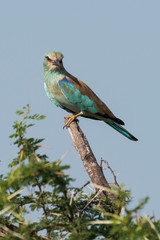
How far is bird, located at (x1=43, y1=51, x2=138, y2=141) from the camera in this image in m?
8.41

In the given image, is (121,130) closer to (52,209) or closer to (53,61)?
(53,61)

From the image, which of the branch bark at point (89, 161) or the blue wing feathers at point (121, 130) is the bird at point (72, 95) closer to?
the blue wing feathers at point (121, 130)

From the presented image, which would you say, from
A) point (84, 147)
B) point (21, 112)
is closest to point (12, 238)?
point (21, 112)

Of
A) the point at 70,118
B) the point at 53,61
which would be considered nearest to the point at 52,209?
the point at 70,118

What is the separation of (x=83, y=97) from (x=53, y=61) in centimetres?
96

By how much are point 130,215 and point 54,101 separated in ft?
20.2

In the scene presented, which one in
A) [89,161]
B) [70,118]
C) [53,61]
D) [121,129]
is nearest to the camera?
[89,161]

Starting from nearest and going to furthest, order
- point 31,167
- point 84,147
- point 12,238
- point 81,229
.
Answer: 1. point 31,167
2. point 12,238
3. point 81,229
4. point 84,147

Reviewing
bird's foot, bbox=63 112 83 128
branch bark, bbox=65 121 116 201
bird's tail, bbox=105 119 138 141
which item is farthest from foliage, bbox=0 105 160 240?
bird's tail, bbox=105 119 138 141

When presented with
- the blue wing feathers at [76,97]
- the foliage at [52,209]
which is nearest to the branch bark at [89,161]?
the foliage at [52,209]

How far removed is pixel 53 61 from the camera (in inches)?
342

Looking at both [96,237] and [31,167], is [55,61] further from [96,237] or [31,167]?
[31,167]

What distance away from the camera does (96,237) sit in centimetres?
374

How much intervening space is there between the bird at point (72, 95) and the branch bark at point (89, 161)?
2008 mm
